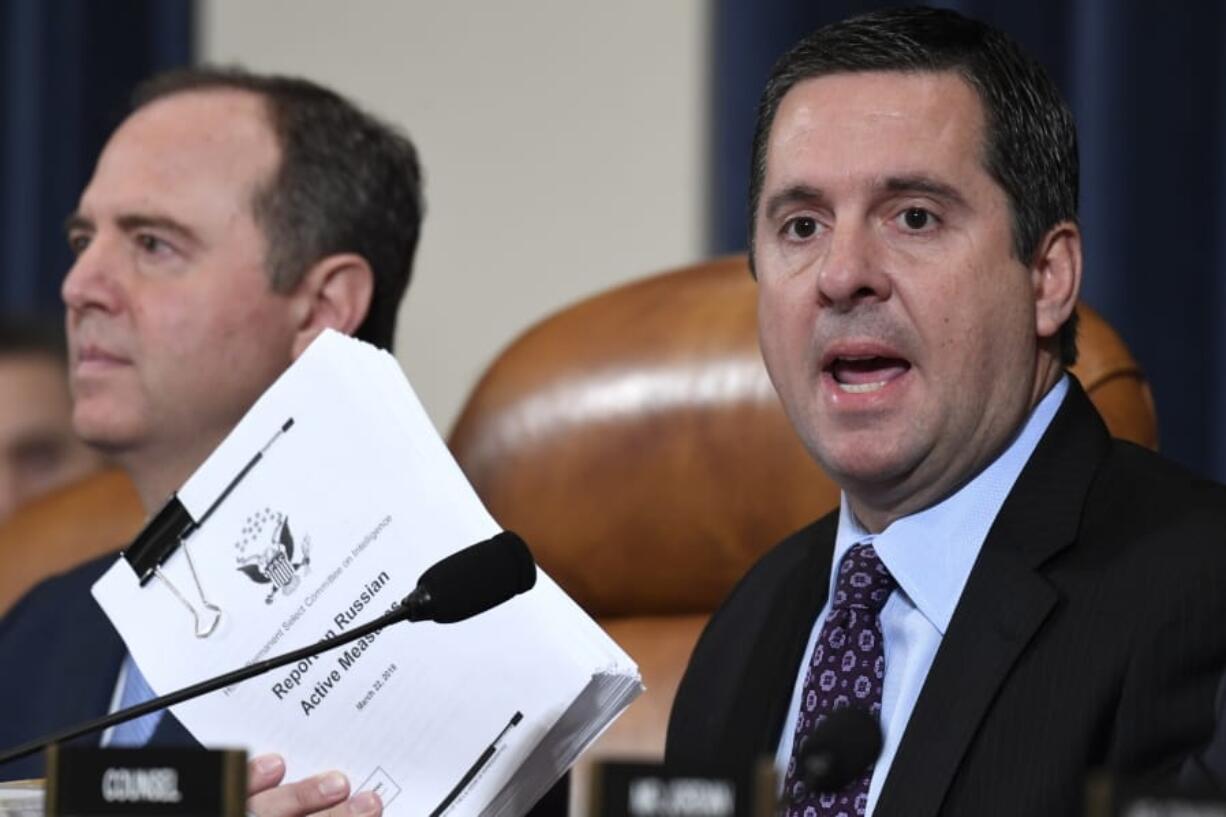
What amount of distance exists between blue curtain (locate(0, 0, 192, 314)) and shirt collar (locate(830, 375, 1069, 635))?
2.26 meters

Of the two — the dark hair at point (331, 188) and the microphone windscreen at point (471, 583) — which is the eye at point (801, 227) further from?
the dark hair at point (331, 188)

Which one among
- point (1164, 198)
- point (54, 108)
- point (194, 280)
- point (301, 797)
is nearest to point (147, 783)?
point (301, 797)

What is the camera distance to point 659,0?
10.1 feet

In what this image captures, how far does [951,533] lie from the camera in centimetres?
169

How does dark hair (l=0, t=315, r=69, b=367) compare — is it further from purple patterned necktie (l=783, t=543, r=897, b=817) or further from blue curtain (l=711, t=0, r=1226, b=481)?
purple patterned necktie (l=783, t=543, r=897, b=817)

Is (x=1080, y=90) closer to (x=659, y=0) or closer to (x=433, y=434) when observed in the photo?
(x=659, y=0)

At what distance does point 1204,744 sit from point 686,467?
89cm

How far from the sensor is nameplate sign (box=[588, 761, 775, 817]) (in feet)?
3.09

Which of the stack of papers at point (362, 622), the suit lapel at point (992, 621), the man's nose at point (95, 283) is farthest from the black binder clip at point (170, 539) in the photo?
the man's nose at point (95, 283)

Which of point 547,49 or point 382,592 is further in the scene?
point 547,49

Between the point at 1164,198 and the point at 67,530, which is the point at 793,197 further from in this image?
the point at 67,530

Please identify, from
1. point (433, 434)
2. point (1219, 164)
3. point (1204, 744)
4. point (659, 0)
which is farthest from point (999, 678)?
point (659, 0)

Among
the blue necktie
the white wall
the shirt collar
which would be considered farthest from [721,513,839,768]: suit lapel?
the white wall

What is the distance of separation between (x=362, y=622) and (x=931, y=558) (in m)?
0.48
